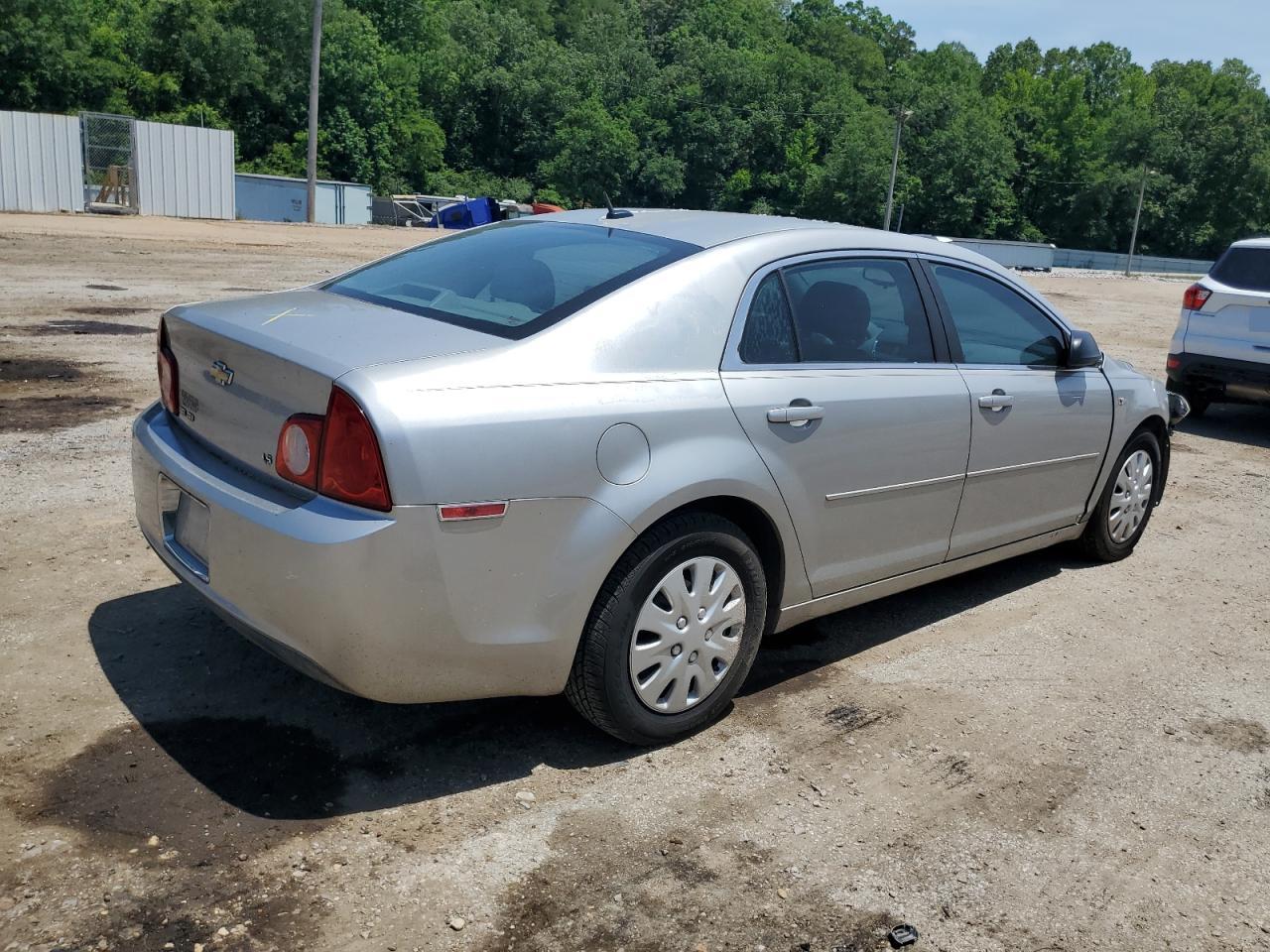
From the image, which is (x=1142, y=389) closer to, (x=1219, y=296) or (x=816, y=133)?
(x=1219, y=296)

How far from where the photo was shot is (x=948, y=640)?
4.80m

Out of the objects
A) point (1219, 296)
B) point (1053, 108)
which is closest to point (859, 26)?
point (1053, 108)

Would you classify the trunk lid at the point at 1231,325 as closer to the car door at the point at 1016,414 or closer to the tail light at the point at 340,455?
the car door at the point at 1016,414

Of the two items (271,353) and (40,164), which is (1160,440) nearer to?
(271,353)

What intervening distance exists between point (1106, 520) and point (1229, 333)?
4981 mm

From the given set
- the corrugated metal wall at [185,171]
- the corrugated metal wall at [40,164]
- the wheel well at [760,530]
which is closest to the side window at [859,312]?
the wheel well at [760,530]

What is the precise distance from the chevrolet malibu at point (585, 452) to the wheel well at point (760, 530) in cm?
1

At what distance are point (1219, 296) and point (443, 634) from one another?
29.2ft

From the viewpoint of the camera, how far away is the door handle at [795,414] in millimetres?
3756

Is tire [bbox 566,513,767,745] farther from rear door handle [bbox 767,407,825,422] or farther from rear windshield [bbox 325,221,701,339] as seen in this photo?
rear windshield [bbox 325,221,701,339]

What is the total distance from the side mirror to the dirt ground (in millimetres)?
1106

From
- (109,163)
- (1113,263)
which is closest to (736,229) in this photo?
(109,163)

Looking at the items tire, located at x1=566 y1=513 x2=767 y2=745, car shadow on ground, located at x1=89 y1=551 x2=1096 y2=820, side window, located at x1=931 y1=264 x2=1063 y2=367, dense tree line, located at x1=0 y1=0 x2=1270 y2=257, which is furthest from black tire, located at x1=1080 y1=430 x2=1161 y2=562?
dense tree line, located at x1=0 y1=0 x2=1270 y2=257

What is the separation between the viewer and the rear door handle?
3756mm
